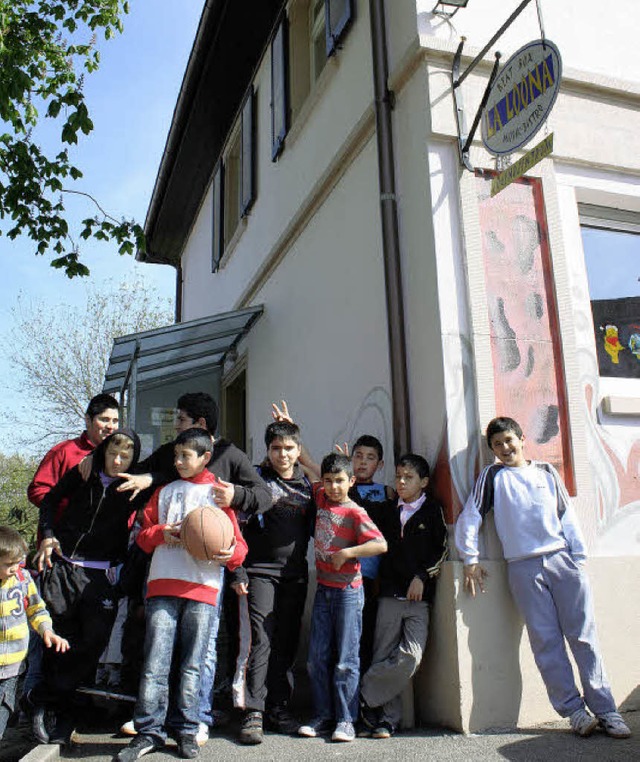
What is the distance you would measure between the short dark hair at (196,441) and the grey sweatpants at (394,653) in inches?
52.6

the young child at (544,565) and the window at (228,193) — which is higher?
the window at (228,193)

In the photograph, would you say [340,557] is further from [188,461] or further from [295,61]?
[295,61]

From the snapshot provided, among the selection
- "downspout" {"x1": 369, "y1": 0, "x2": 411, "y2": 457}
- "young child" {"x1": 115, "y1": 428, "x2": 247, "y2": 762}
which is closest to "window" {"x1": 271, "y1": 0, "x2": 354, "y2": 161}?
"downspout" {"x1": 369, "y1": 0, "x2": 411, "y2": 457}

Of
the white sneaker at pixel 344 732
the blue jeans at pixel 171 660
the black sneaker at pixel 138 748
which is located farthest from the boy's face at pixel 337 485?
the black sneaker at pixel 138 748

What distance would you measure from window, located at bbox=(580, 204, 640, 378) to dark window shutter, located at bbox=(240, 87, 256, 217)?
4719 millimetres

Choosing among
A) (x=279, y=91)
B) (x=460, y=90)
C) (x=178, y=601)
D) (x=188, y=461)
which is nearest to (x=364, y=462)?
(x=188, y=461)

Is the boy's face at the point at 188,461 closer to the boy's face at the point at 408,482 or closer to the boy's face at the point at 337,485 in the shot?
the boy's face at the point at 337,485

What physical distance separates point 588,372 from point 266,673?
2.72 metres

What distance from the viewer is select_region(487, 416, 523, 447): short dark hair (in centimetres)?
427

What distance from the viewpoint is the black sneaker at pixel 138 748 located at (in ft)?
11.2

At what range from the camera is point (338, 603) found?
4098 millimetres

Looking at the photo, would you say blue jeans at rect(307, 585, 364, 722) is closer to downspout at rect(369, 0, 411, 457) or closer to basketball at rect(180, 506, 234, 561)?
basketball at rect(180, 506, 234, 561)

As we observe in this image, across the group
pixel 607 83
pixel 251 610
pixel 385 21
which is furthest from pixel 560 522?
pixel 385 21

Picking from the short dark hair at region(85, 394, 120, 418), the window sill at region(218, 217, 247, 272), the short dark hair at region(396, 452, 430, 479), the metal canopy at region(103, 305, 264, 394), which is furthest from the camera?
the window sill at region(218, 217, 247, 272)
